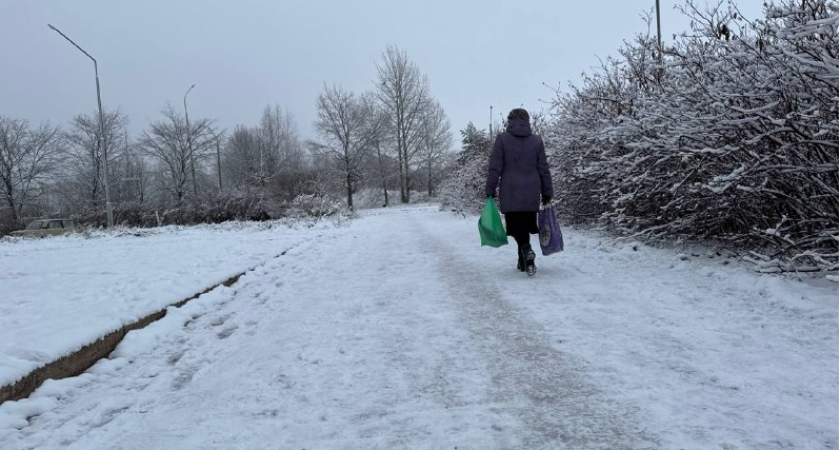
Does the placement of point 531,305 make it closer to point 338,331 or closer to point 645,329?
point 645,329

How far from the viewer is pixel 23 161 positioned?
40062mm

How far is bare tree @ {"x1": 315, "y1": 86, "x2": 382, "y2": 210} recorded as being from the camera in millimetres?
39969

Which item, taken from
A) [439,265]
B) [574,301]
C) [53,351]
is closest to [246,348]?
[53,351]

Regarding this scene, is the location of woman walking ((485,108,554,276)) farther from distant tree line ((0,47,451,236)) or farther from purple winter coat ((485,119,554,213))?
distant tree line ((0,47,451,236))

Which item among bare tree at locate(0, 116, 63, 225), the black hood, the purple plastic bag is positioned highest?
bare tree at locate(0, 116, 63, 225)

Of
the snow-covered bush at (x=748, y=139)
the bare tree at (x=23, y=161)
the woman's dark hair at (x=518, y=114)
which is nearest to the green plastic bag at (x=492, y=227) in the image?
the woman's dark hair at (x=518, y=114)

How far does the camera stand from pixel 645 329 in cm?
322

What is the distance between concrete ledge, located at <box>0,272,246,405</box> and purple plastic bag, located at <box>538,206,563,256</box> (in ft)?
14.0

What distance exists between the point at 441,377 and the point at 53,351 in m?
3.22

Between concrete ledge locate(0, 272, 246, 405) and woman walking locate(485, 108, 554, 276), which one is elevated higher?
woman walking locate(485, 108, 554, 276)

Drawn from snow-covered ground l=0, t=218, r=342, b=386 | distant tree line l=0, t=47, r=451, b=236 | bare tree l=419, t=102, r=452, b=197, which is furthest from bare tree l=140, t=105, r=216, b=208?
snow-covered ground l=0, t=218, r=342, b=386

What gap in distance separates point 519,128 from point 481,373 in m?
3.51

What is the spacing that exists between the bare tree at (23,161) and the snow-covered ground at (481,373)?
4645 cm

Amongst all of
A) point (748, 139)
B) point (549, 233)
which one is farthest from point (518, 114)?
point (748, 139)
